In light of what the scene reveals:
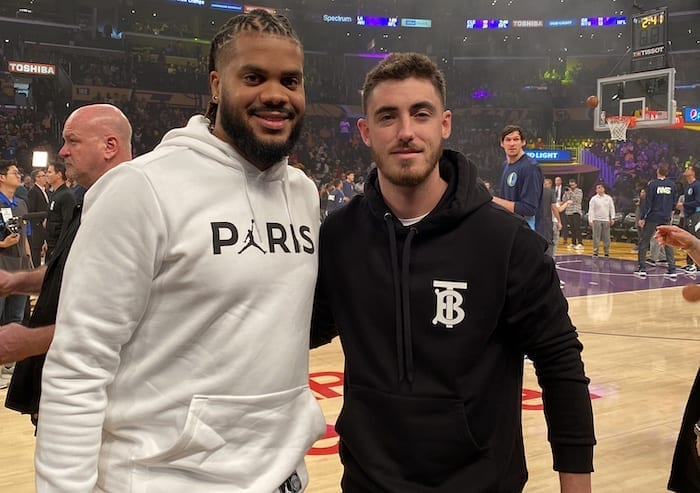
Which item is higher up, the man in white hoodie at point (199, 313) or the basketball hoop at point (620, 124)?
the basketball hoop at point (620, 124)

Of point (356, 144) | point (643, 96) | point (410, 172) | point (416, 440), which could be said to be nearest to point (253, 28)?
point (410, 172)

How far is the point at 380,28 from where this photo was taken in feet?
106

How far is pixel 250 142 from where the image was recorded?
1.64 m

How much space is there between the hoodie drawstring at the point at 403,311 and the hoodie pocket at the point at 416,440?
8 cm

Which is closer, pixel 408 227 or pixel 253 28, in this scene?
pixel 253 28

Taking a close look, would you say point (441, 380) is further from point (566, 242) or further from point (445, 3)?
point (445, 3)

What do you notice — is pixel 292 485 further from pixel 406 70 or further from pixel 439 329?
pixel 406 70

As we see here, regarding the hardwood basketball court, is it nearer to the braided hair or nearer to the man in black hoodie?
the man in black hoodie

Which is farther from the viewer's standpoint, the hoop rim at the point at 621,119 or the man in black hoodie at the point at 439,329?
the hoop rim at the point at 621,119

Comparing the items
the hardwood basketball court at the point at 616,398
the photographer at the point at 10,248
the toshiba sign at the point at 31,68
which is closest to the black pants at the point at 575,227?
the hardwood basketball court at the point at 616,398

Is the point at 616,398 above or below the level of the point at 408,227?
below

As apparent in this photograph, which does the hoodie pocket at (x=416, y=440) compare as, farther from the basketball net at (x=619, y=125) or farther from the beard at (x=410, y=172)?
the basketball net at (x=619, y=125)

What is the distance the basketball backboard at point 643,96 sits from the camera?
1313 centimetres

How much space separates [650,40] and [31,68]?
18.8m
